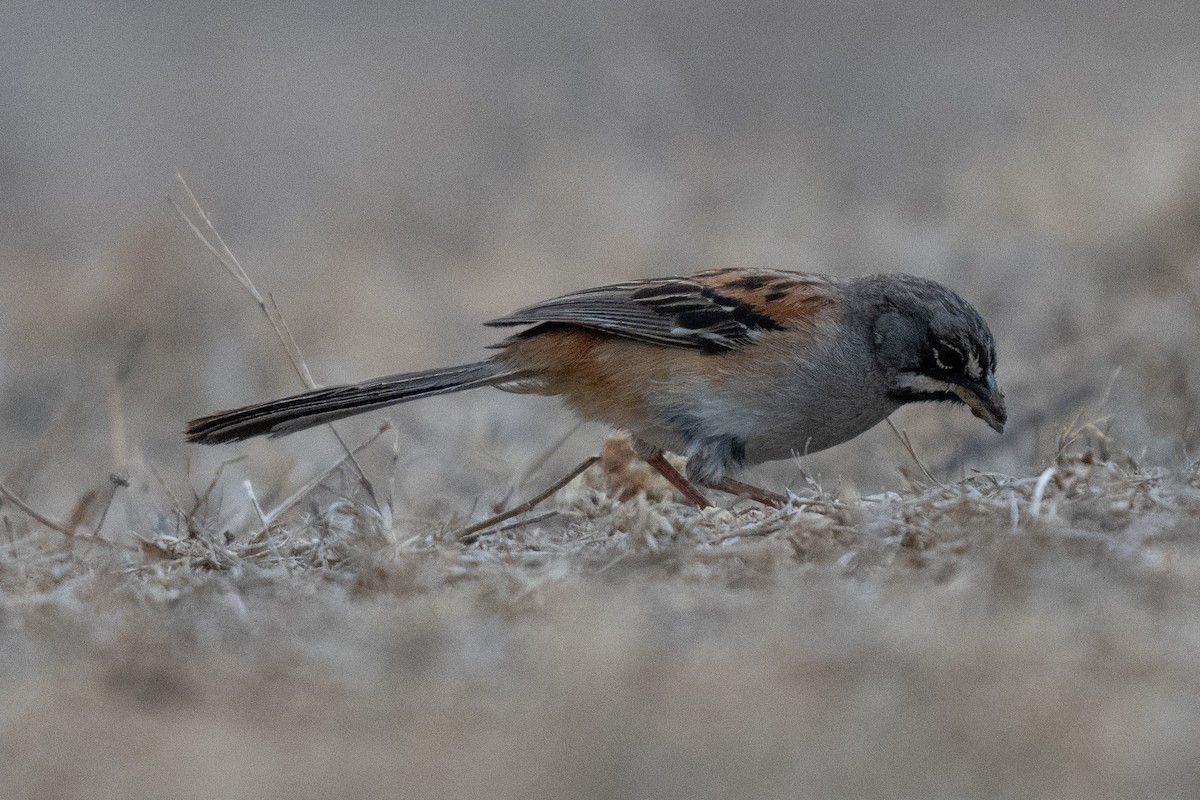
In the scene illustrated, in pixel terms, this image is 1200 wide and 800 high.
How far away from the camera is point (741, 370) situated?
23.3ft

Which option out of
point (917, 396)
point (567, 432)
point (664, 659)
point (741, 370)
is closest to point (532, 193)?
point (567, 432)

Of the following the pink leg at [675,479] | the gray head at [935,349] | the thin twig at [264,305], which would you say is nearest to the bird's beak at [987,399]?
the gray head at [935,349]

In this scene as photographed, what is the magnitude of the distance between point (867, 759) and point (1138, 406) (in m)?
5.52

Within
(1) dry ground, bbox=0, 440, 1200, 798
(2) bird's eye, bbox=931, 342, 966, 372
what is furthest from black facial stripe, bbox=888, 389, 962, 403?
(1) dry ground, bbox=0, 440, 1200, 798

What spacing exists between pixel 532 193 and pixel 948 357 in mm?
8216

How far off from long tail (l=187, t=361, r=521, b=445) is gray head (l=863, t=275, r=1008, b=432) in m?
2.05

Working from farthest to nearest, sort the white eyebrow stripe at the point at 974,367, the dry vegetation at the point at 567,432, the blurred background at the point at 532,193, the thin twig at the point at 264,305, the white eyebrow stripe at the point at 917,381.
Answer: the blurred background at the point at 532,193 → the white eyebrow stripe at the point at 917,381 → the white eyebrow stripe at the point at 974,367 → the thin twig at the point at 264,305 → the dry vegetation at the point at 567,432

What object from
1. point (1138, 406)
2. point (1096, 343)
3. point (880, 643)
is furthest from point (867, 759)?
point (1096, 343)

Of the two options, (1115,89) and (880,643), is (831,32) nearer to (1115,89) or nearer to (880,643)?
(1115,89)

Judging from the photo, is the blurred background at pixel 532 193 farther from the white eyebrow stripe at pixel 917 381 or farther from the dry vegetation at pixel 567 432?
the white eyebrow stripe at pixel 917 381

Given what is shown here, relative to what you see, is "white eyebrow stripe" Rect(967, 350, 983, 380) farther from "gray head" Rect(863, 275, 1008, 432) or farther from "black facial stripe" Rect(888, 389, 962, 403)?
"black facial stripe" Rect(888, 389, 962, 403)

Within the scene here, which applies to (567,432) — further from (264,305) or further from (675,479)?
(264,305)

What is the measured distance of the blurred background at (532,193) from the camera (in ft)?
31.4

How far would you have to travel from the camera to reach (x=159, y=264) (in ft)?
42.1
